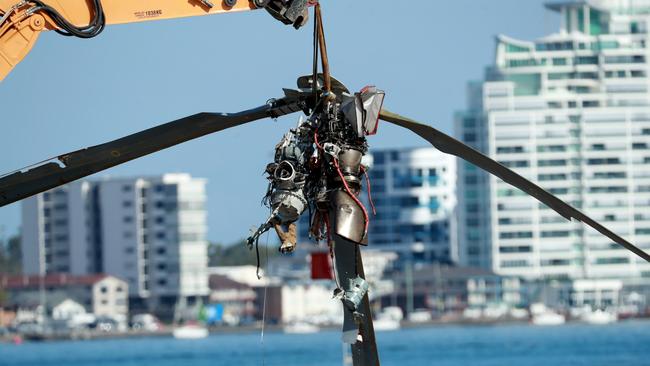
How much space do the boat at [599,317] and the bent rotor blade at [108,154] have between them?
158 metres

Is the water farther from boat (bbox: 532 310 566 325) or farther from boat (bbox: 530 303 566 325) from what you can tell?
boat (bbox: 530 303 566 325)

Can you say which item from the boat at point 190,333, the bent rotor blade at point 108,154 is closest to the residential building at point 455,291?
the boat at point 190,333

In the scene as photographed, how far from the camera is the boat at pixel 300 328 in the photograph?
167650 millimetres

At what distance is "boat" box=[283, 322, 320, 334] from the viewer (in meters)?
168

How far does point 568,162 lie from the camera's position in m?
181

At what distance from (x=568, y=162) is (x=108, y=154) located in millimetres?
171915

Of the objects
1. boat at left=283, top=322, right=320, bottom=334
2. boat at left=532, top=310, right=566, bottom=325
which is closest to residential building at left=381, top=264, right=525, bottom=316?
boat at left=532, top=310, right=566, bottom=325

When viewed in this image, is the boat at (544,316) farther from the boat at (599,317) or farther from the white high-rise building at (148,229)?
the white high-rise building at (148,229)

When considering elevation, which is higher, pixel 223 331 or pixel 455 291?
pixel 455 291

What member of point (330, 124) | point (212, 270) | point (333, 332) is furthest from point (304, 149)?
point (212, 270)

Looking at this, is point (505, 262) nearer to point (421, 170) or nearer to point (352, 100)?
point (421, 170)

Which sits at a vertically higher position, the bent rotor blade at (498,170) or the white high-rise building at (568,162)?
the white high-rise building at (568,162)

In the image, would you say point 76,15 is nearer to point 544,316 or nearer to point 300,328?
point 300,328

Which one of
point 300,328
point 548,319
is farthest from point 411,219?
point 300,328
